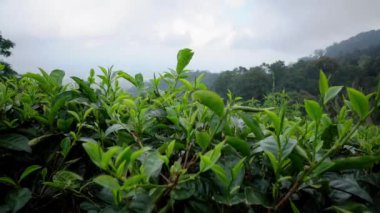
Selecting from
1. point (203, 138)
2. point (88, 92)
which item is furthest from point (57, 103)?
point (203, 138)

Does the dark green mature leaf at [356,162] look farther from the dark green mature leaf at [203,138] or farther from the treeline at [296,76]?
the treeline at [296,76]

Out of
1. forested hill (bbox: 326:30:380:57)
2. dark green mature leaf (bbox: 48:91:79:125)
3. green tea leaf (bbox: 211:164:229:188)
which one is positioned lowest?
green tea leaf (bbox: 211:164:229:188)

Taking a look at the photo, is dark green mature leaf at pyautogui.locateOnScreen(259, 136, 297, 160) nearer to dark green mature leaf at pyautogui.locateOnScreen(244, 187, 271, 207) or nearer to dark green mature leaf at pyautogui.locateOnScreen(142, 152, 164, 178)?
dark green mature leaf at pyautogui.locateOnScreen(244, 187, 271, 207)

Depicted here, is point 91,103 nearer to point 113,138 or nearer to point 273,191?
point 113,138

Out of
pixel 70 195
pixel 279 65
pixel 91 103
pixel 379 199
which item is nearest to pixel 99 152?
pixel 70 195

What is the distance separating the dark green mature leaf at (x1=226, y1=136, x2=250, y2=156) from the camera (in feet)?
2.72

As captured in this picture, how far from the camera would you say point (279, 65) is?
3991cm

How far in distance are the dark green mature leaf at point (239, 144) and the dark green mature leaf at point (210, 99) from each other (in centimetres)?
7

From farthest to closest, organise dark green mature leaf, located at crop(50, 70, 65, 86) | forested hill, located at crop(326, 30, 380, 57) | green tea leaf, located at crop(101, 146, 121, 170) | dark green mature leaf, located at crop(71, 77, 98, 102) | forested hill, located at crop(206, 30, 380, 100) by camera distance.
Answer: forested hill, located at crop(326, 30, 380, 57) < forested hill, located at crop(206, 30, 380, 100) < dark green mature leaf, located at crop(50, 70, 65, 86) < dark green mature leaf, located at crop(71, 77, 98, 102) < green tea leaf, located at crop(101, 146, 121, 170)

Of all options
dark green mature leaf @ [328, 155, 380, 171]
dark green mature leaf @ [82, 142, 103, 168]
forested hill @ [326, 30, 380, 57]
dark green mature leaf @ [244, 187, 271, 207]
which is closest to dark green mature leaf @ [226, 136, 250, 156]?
dark green mature leaf @ [244, 187, 271, 207]

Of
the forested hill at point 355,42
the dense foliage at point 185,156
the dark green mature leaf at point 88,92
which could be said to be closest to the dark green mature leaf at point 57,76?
the dense foliage at point 185,156

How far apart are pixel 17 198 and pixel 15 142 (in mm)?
189

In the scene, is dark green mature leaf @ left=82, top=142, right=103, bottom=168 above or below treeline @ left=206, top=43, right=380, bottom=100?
above

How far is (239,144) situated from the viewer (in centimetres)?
84
